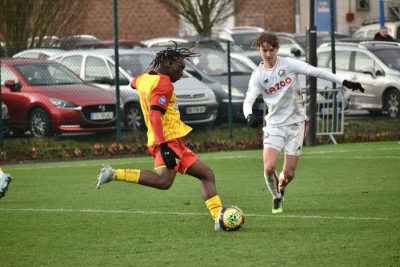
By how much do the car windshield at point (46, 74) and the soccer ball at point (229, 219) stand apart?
1270cm

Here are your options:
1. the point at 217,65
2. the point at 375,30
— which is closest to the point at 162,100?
the point at 217,65

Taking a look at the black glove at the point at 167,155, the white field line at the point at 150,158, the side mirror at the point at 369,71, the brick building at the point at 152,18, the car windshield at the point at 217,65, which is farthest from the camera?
the brick building at the point at 152,18

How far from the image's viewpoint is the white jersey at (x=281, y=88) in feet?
42.2

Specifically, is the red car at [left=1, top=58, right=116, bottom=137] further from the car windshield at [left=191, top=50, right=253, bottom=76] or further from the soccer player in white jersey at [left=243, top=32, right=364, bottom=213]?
the soccer player in white jersey at [left=243, top=32, right=364, bottom=213]

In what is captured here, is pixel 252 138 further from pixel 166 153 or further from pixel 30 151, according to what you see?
pixel 166 153

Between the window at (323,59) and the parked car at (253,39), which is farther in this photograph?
the parked car at (253,39)

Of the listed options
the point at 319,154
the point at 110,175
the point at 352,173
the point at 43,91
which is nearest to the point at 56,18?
the point at 43,91

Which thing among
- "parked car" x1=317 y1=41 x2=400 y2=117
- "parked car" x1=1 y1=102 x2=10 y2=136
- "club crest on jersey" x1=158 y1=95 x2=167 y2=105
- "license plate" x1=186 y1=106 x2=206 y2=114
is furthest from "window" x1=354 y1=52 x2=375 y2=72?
"club crest on jersey" x1=158 y1=95 x2=167 y2=105

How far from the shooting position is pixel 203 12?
38906 millimetres

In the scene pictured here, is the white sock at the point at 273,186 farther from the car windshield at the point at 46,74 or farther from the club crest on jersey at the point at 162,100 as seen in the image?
the car windshield at the point at 46,74

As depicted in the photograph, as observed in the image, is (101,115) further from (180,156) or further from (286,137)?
(180,156)

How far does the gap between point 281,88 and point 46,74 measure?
1148 cm

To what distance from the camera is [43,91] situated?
22.9 metres

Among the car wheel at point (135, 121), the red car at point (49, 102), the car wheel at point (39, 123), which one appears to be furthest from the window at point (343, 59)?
the car wheel at point (39, 123)
